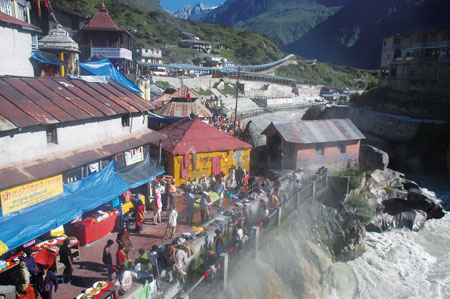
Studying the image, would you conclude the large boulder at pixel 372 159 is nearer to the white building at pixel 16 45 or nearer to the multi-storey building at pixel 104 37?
the white building at pixel 16 45

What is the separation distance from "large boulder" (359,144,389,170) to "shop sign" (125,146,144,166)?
61.4 ft

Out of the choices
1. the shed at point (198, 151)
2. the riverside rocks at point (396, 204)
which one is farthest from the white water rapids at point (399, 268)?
the shed at point (198, 151)

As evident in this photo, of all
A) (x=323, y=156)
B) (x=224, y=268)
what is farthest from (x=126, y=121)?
(x=323, y=156)

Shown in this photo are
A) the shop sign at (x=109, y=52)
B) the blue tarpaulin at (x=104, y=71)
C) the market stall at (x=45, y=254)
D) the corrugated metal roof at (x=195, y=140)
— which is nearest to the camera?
the market stall at (x=45, y=254)

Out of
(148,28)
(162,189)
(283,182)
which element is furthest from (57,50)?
(148,28)

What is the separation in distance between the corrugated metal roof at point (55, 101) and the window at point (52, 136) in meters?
0.42

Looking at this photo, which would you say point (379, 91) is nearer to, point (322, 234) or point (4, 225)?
point (322, 234)

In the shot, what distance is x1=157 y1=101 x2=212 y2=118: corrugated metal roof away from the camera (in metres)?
23.4

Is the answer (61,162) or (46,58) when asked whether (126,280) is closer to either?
(61,162)

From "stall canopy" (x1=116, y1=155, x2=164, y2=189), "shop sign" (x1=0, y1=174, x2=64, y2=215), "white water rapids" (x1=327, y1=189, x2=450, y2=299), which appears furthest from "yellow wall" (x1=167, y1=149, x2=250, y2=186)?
"white water rapids" (x1=327, y1=189, x2=450, y2=299)

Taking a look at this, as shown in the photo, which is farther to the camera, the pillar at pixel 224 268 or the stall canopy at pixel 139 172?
the stall canopy at pixel 139 172

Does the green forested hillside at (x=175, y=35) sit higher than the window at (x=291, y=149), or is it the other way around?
the green forested hillside at (x=175, y=35)

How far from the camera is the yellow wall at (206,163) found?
17.6 meters

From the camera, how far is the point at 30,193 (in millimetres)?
9430
